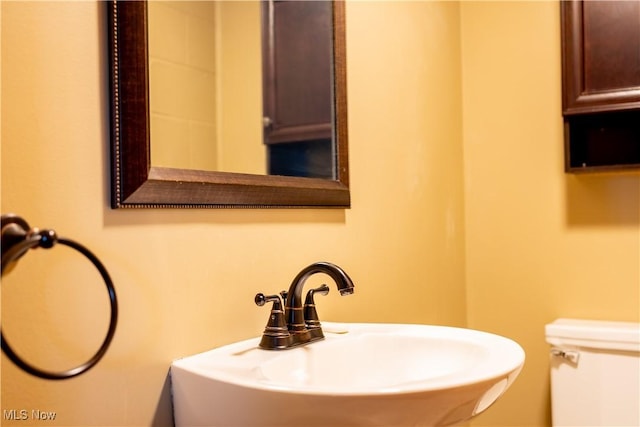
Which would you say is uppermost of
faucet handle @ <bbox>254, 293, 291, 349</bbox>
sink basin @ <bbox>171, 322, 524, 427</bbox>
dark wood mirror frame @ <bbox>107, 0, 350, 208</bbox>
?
dark wood mirror frame @ <bbox>107, 0, 350, 208</bbox>

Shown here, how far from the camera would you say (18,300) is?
72 cm

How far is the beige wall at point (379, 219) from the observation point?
0.76 metres

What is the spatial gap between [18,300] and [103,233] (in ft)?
0.46

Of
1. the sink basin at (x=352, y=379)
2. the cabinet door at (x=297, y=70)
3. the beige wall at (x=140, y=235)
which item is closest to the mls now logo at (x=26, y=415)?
the beige wall at (x=140, y=235)

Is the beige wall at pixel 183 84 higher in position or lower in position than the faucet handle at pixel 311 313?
higher

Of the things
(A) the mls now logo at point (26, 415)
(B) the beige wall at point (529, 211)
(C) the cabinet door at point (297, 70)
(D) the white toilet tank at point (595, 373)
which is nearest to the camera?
(A) the mls now logo at point (26, 415)

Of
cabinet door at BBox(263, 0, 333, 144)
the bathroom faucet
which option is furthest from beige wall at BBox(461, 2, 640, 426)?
the bathroom faucet

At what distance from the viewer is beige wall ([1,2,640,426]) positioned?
2.51ft

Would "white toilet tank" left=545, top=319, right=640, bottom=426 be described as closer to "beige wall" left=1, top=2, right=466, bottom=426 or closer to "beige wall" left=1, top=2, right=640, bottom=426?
"beige wall" left=1, top=2, right=640, bottom=426

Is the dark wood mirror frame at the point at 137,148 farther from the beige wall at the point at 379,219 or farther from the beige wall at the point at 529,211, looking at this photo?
the beige wall at the point at 529,211

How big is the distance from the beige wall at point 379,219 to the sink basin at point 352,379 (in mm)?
71

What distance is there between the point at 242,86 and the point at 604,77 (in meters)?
0.98

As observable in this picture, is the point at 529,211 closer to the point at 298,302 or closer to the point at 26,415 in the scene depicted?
the point at 298,302

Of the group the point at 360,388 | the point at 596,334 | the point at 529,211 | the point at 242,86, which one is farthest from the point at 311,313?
the point at 529,211
